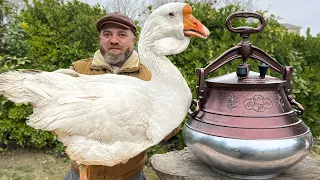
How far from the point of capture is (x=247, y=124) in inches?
57.0

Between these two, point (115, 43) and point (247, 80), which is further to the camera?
point (115, 43)

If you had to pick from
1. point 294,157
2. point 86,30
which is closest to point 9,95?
point 294,157

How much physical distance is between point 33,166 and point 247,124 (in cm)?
284

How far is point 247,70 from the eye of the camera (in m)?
1.59

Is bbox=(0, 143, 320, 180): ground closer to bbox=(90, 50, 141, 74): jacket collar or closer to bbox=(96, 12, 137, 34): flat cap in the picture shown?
bbox=(90, 50, 141, 74): jacket collar

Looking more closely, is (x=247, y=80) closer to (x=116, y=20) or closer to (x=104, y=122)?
(x=104, y=122)

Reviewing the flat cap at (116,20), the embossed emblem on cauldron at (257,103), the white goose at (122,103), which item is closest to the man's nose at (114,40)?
the flat cap at (116,20)

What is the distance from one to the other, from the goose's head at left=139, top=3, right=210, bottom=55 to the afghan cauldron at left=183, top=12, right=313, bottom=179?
246mm

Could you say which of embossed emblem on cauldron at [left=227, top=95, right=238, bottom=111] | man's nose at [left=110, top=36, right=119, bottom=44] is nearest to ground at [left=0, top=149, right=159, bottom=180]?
man's nose at [left=110, top=36, right=119, bottom=44]

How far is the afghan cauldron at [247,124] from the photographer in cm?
142

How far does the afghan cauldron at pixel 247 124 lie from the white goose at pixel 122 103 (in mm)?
200

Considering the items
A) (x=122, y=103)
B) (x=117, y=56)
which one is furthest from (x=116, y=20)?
(x=122, y=103)

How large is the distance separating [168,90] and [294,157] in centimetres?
65

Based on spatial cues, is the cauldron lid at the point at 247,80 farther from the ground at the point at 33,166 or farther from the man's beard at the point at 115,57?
the ground at the point at 33,166
